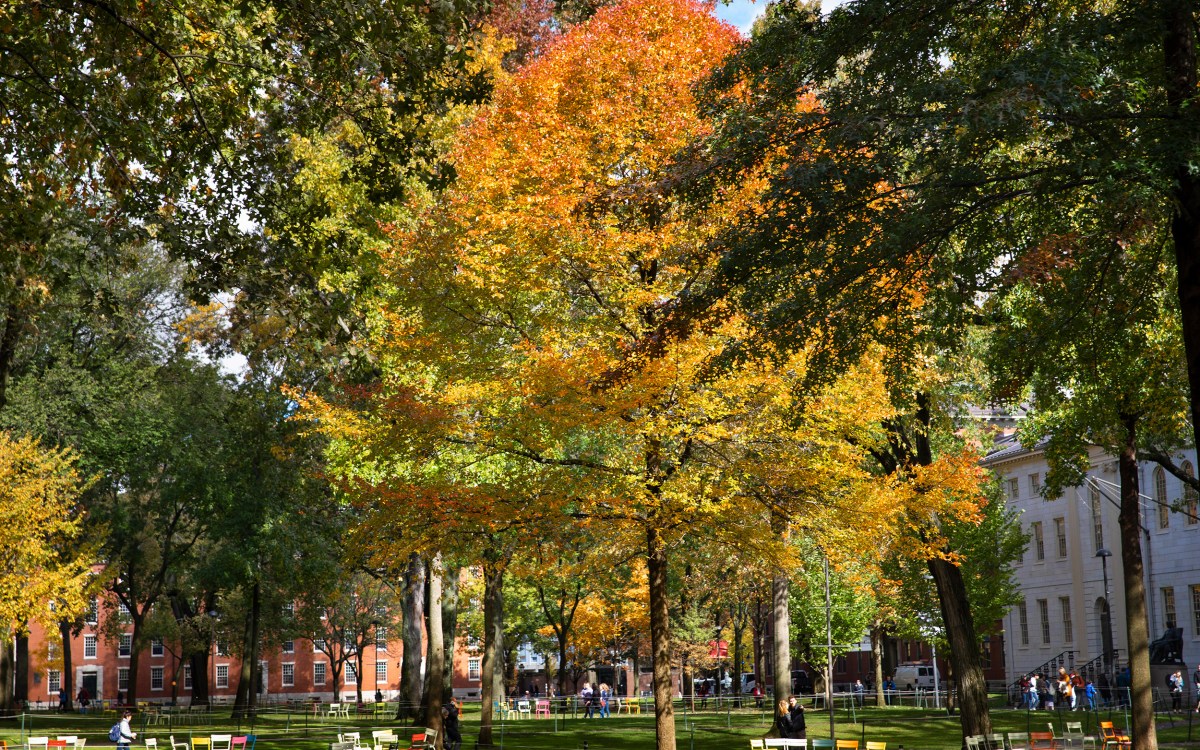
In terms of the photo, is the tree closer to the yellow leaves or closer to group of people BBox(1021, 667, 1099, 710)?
group of people BBox(1021, 667, 1099, 710)

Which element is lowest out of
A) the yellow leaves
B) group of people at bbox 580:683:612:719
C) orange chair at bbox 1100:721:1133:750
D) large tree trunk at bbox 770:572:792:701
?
group of people at bbox 580:683:612:719

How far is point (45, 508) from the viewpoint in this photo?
35750 millimetres

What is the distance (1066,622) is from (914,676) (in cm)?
1459

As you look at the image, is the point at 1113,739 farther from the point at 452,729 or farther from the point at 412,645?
the point at 412,645

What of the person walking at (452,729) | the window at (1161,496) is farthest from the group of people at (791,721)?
the window at (1161,496)

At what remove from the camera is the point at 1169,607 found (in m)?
51.4

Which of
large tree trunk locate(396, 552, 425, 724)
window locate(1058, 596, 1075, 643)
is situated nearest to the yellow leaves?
large tree trunk locate(396, 552, 425, 724)

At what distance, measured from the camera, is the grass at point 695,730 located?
3111 cm

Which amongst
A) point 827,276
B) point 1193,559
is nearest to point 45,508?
point 827,276

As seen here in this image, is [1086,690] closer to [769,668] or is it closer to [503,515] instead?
[503,515]

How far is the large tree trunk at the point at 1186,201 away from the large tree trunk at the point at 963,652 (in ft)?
38.0

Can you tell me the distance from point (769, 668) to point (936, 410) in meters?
77.5

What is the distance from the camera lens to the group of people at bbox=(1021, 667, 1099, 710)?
45406mm

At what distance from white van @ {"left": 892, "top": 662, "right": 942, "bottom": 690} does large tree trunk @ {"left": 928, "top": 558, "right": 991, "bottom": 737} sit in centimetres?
4675
